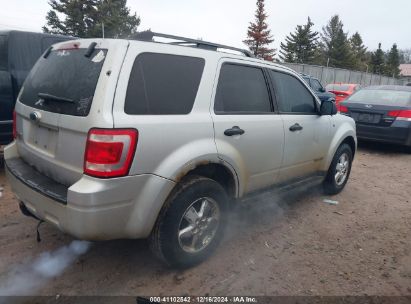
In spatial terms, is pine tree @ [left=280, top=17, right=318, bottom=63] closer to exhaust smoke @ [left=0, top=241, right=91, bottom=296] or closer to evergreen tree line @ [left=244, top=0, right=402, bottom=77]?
evergreen tree line @ [left=244, top=0, right=402, bottom=77]

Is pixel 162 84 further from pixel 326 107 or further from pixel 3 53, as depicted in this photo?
pixel 3 53

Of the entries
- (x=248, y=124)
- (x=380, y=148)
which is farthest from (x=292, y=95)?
(x=380, y=148)

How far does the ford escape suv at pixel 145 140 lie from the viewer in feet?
7.80

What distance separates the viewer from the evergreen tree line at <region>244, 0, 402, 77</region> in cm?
4825

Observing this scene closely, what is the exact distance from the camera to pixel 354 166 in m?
7.08

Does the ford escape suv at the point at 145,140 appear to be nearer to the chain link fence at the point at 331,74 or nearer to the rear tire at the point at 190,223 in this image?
the rear tire at the point at 190,223

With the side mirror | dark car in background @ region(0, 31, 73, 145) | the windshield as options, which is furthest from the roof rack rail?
the windshield

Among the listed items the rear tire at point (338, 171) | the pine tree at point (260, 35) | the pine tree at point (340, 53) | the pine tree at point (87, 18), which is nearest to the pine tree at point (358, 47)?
the pine tree at point (340, 53)

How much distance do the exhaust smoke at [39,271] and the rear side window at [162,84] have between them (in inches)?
61.2

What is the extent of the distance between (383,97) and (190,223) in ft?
24.1

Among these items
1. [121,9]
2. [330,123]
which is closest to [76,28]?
[121,9]

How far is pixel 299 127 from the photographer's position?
3947 millimetres

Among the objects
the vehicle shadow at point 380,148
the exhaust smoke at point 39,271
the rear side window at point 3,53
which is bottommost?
the exhaust smoke at point 39,271

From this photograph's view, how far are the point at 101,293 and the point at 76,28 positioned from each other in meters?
38.5
